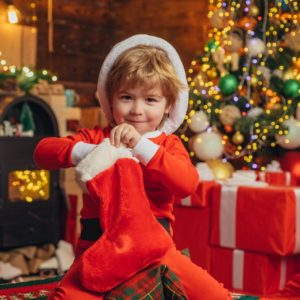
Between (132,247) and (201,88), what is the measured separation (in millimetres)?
2113

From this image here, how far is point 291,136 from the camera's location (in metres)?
3.25

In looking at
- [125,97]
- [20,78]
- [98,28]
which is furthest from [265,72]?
[125,97]

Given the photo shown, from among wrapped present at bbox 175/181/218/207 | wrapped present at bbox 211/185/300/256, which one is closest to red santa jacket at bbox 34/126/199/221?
wrapped present at bbox 211/185/300/256

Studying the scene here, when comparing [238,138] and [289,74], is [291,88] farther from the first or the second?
[238,138]

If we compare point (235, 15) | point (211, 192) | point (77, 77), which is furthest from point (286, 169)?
point (77, 77)

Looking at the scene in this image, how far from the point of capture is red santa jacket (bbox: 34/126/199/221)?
153 centimetres

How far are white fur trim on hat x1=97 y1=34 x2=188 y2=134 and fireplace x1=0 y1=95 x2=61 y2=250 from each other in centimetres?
164

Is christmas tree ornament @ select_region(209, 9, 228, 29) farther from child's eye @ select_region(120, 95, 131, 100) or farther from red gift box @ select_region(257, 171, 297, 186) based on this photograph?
child's eye @ select_region(120, 95, 131, 100)

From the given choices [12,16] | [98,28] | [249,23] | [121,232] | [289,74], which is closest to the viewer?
[121,232]

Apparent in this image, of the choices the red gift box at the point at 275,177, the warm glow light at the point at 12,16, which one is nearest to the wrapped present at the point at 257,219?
the red gift box at the point at 275,177

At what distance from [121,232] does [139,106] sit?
1.03 feet

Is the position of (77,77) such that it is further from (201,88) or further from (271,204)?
(271,204)

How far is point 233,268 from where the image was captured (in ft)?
9.41

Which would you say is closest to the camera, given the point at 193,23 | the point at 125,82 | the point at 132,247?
the point at 132,247
